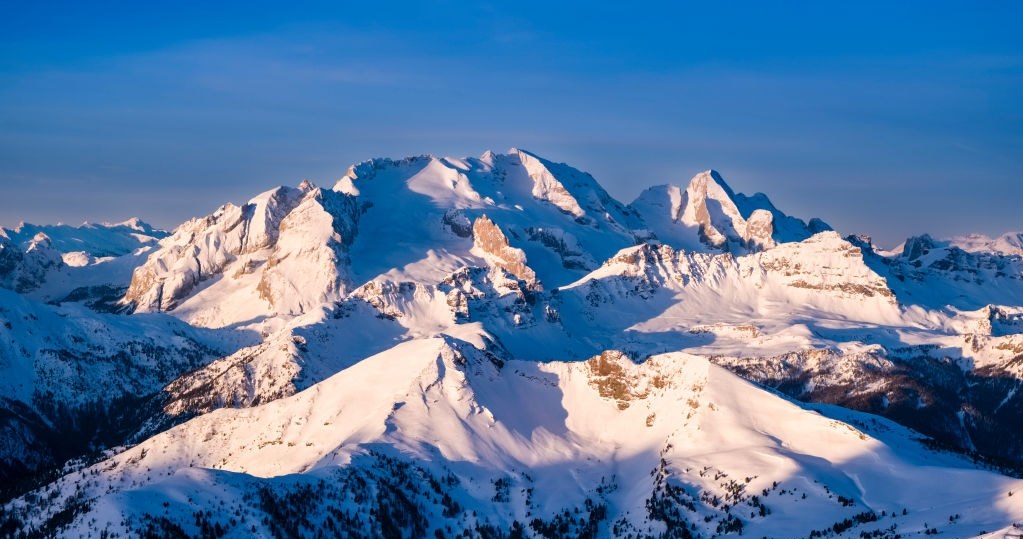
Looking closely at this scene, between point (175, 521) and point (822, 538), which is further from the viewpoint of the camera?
point (822, 538)

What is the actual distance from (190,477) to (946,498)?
123 meters

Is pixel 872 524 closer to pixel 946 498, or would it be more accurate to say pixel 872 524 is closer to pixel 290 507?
pixel 946 498

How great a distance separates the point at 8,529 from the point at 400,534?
60.7 meters

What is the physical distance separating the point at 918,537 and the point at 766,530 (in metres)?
31.1

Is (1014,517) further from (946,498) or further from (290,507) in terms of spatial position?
(290,507)

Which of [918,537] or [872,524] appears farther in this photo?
[872,524]

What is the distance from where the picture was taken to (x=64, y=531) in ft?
556

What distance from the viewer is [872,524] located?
188625mm

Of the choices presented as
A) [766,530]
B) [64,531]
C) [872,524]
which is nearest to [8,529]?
[64,531]

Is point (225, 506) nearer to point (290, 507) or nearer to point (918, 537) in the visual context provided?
point (290, 507)

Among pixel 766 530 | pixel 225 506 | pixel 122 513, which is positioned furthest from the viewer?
pixel 766 530

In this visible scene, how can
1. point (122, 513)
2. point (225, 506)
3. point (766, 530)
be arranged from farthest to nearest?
point (766, 530)
point (225, 506)
point (122, 513)

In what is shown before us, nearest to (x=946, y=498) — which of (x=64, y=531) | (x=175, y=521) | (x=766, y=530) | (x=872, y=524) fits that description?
(x=872, y=524)

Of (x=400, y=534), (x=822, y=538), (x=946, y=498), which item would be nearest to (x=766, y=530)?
(x=822, y=538)
